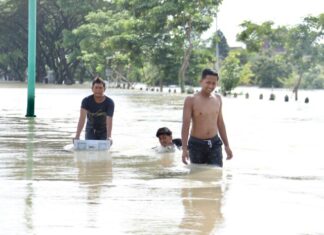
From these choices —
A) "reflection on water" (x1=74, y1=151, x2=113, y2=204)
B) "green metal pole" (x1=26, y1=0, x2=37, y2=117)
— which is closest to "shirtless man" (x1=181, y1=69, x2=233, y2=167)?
"reflection on water" (x1=74, y1=151, x2=113, y2=204)

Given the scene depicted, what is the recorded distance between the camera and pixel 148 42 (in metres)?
55.4

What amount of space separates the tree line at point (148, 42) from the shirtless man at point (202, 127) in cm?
3351

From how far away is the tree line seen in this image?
52.0 metres

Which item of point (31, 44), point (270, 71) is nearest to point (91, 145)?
point (31, 44)

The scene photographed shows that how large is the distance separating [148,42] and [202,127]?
46135 millimetres

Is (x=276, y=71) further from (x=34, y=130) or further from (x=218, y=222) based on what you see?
(x=218, y=222)

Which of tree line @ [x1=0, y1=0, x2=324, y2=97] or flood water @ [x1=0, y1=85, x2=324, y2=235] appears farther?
tree line @ [x1=0, y1=0, x2=324, y2=97]

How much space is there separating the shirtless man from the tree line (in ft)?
110

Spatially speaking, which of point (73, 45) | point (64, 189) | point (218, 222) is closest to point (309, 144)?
point (64, 189)

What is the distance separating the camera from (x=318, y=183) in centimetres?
947

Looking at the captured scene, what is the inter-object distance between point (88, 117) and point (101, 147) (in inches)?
22.9

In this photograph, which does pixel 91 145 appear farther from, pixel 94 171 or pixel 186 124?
pixel 186 124

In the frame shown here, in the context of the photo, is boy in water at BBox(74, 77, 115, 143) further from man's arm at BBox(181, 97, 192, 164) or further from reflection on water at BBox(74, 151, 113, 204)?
man's arm at BBox(181, 97, 192, 164)

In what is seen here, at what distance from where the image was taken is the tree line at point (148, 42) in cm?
5203
